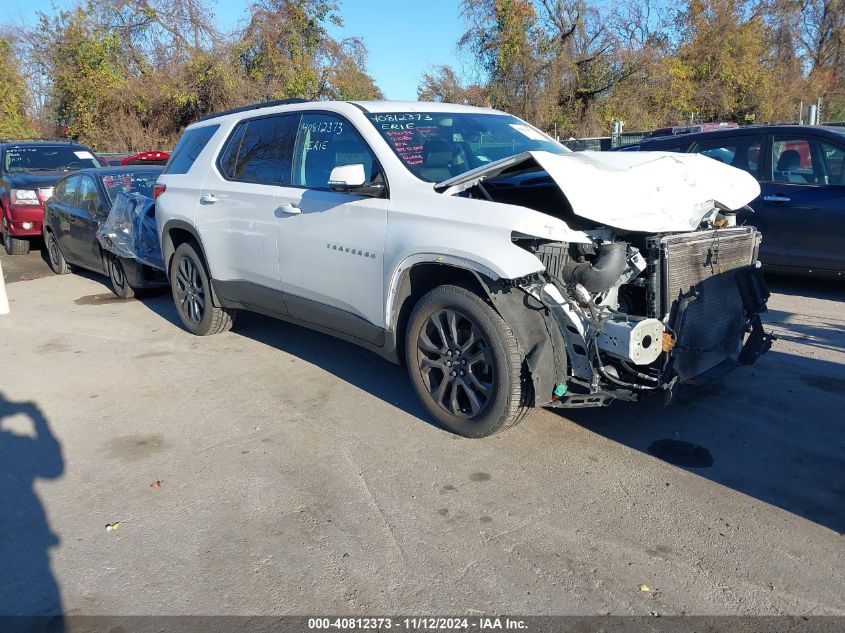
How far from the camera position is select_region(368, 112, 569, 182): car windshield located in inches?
183

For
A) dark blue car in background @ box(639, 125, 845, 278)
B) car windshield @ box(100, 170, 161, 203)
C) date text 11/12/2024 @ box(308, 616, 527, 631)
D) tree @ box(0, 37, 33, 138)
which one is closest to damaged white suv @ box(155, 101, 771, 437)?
date text 11/12/2024 @ box(308, 616, 527, 631)

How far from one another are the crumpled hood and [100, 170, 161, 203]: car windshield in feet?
19.8

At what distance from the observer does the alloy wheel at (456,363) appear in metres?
4.14

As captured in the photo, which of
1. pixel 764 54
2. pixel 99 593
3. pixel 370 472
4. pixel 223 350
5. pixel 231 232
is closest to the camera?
pixel 99 593

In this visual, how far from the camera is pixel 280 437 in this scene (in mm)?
4543

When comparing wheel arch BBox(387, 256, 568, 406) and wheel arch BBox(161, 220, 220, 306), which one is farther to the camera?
wheel arch BBox(161, 220, 220, 306)

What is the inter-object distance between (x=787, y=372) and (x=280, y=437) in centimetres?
359

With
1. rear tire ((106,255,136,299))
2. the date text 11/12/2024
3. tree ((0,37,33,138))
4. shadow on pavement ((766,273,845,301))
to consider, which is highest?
tree ((0,37,33,138))

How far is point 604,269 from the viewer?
3785 mm

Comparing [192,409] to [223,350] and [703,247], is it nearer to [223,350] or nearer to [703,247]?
[223,350]

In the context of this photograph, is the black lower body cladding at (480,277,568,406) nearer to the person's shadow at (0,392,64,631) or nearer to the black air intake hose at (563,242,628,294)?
the black air intake hose at (563,242,628,294)

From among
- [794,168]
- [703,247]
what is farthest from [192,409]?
[794,168]

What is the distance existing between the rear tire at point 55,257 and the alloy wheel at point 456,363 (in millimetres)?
8105

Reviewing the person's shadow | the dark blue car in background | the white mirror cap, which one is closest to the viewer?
the person's shadow
